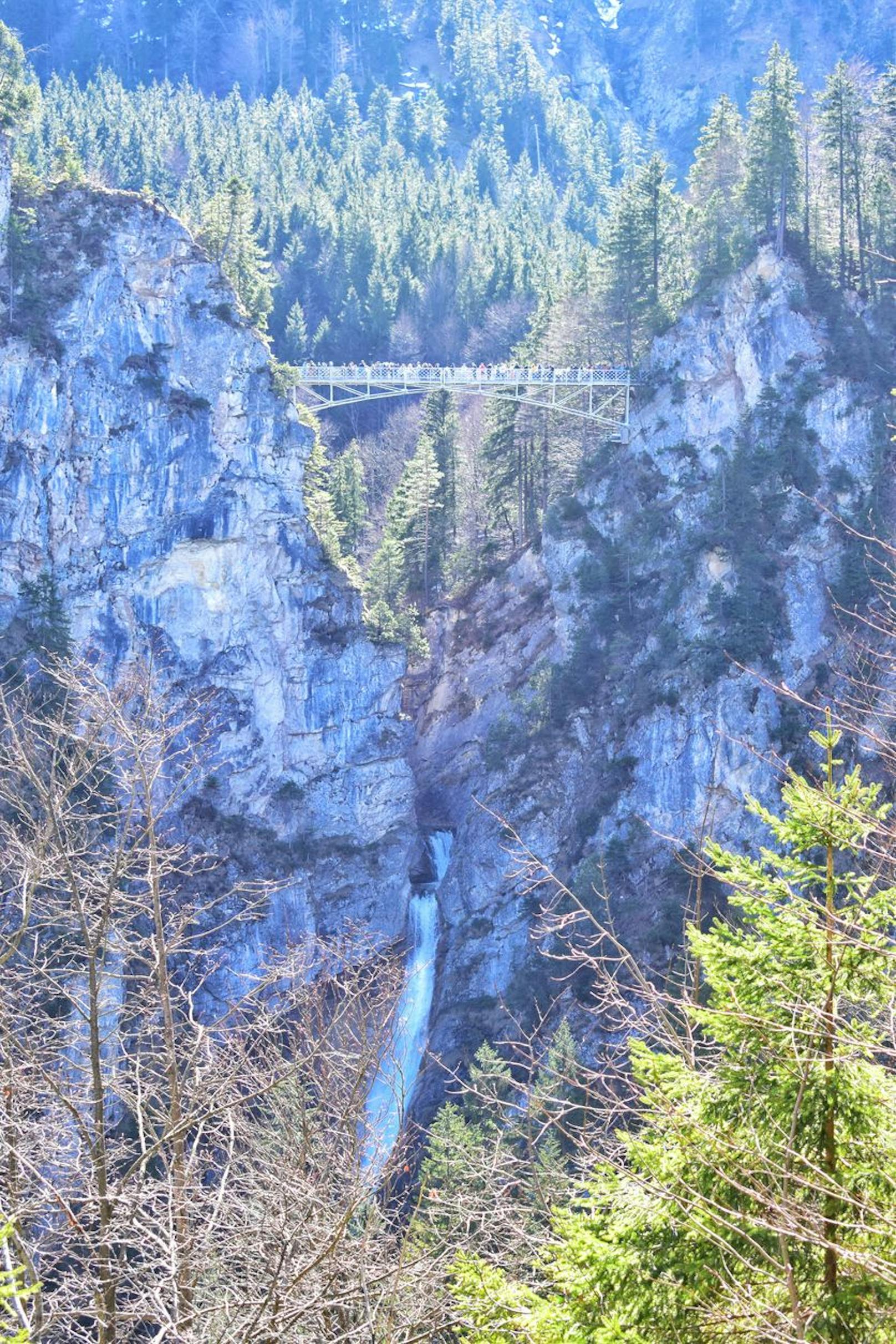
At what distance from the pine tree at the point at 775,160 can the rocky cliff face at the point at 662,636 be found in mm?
1532

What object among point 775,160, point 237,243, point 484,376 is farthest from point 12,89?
point 775,160

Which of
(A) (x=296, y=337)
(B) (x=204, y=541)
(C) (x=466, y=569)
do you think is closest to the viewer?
(B) (x=204, y=541)

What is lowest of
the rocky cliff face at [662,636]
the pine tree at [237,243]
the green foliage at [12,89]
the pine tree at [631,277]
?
the rocky cliff face at [662,636]

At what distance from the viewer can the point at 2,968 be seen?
27.2 ft

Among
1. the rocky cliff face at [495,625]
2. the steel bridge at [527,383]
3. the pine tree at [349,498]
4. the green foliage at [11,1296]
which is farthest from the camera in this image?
the pine tree at [349,498]

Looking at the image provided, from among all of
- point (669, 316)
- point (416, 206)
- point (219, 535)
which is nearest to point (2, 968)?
point (219, 535)

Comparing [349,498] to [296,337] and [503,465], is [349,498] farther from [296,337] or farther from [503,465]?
[296,337]

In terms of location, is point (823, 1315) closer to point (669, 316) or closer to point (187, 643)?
point (187, 643)

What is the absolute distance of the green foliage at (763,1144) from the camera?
4637 mm

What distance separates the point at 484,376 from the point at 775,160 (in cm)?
1037

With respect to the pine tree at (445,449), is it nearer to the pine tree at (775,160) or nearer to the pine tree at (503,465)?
the pine tree at (503,465)

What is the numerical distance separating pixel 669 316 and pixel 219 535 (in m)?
14.9

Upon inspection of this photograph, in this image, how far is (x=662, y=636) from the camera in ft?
111

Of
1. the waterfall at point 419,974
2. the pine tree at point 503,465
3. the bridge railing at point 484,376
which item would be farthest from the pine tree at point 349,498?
the waterfall at point 419,974
